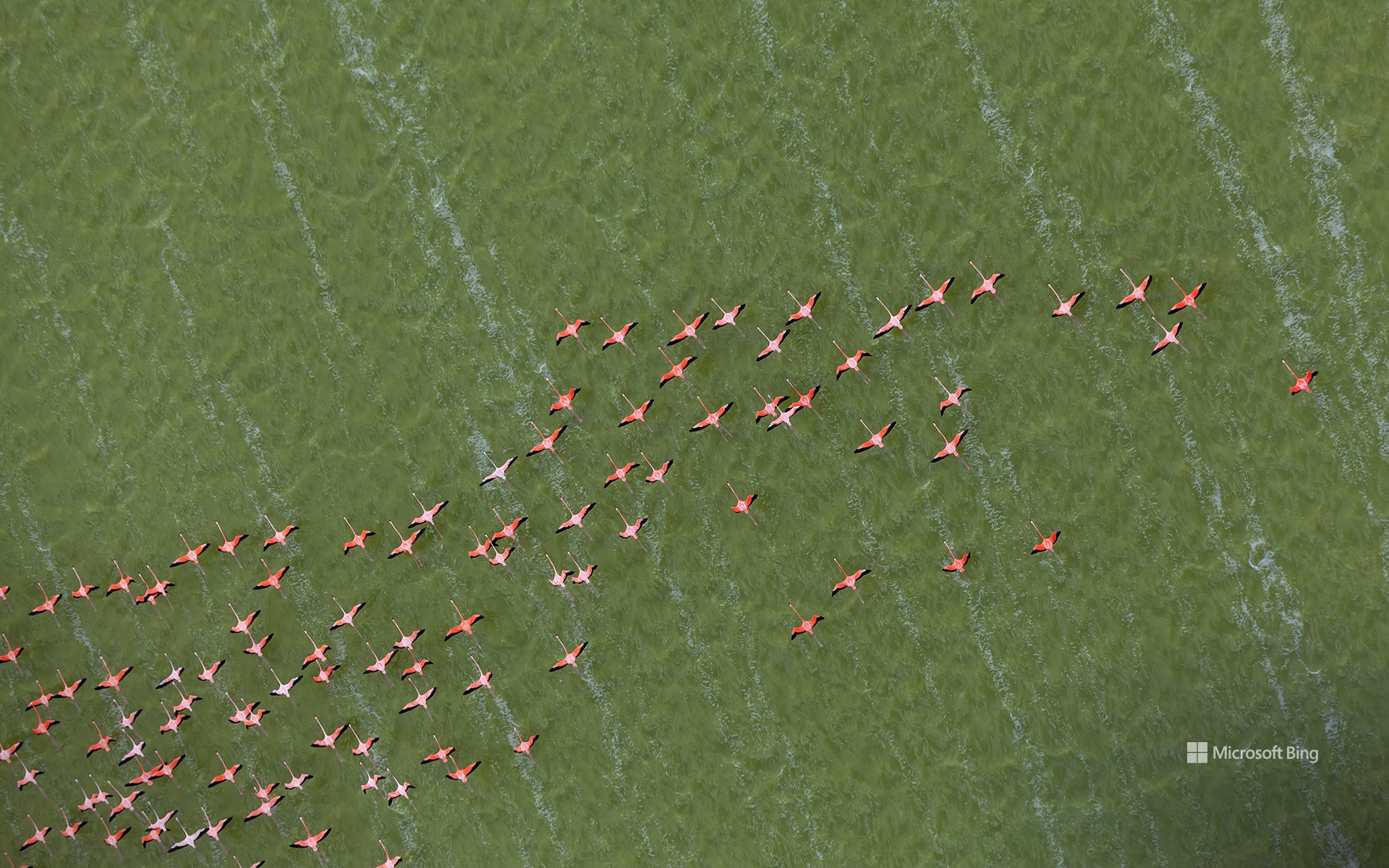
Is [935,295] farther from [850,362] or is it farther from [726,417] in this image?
[726,417]

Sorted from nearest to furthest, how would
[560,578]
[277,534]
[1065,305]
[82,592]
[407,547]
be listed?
[1065,305], [560,578], [407,547], [277,534], [82,592]

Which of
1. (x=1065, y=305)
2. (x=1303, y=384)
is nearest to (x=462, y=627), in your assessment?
(x=1065, y=305)

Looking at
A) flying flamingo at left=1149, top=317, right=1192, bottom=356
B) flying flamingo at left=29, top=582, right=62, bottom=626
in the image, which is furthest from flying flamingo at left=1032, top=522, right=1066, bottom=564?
flying flamingo at left=29, top=582, right=62, bottom=626

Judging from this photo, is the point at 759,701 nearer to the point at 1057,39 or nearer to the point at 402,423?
the point at 402,423

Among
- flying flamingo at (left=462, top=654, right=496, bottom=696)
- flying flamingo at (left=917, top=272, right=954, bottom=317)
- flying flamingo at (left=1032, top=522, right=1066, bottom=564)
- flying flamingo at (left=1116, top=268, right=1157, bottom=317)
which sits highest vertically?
flying flamingo at (left=917, top=272, right=954, bottom=317)

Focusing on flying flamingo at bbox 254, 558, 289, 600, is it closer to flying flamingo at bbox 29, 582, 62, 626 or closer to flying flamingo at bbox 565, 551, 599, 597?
flying flamingo at bbox 29, 582, 62, 626
